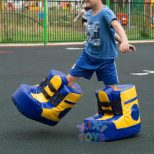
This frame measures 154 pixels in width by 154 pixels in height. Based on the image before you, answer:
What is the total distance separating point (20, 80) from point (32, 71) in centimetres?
153

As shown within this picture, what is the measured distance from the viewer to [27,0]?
21500 millimetres

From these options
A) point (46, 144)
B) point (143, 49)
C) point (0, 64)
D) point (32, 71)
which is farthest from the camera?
point (143, 49)

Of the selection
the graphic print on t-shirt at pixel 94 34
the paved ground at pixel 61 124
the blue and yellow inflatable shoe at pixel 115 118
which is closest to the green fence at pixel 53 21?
the paved ground at pixel 61 124

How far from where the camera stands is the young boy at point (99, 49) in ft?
19.4

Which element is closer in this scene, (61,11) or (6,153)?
(6,153)

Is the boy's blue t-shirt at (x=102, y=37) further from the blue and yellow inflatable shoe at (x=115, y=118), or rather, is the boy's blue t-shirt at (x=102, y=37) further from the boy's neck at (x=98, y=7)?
the blue and yellow inflatable shoe at (x=115, y=118)

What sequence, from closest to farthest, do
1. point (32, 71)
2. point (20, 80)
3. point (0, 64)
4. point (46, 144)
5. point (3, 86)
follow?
1. point (46, 144)
2. point (3, 86)
3. point (20, 80)
4. point (32, 71)
5. point (0, 64)

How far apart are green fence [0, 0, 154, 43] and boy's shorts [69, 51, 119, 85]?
14.5 m

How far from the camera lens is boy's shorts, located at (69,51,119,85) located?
5922 millimetres

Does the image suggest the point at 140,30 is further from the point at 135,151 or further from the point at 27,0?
the point at 135,151

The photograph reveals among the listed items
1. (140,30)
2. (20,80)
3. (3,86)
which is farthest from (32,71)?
(140,30)

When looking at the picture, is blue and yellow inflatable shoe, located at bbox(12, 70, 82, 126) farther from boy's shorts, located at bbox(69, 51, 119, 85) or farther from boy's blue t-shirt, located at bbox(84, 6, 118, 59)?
boy's blue t-shirt, located at bbox(84, 6, 118, 59)

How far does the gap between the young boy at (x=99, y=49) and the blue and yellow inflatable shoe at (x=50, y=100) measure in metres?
0.13

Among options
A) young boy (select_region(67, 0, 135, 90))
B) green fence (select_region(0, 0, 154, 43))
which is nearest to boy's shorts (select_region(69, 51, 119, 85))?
young boy (select_region(67, 0, 135, 90))
